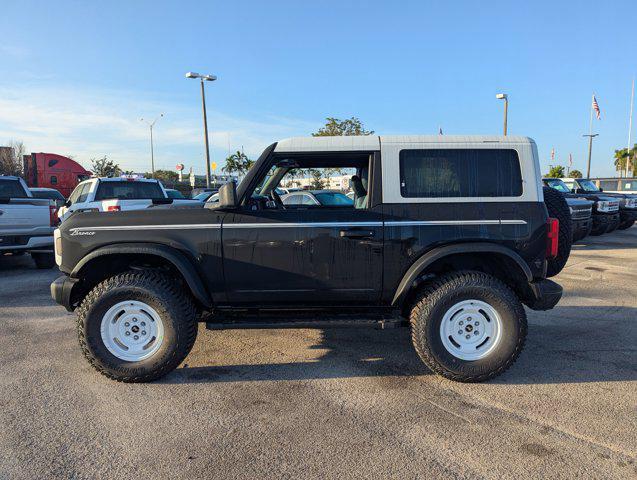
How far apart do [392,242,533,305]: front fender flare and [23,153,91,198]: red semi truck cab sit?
23374 mm

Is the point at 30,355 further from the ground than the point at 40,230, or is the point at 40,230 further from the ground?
the point at 40,230

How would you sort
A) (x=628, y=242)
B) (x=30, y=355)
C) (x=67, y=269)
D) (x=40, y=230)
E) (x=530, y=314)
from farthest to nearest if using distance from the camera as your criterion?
(x=628, y=242) < (x=40, y=230) < (x=530, y=314) < (x=30, y=355) < (x=67, y=269)

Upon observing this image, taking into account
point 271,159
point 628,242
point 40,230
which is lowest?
point 628,242

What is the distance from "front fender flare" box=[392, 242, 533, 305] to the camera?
3.61m

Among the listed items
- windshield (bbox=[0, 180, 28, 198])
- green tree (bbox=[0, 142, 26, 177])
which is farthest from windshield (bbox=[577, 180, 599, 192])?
green tree (bbox=[0, 142, 26, 177])

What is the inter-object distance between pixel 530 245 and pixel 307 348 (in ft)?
7.56

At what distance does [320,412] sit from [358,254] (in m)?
1.25

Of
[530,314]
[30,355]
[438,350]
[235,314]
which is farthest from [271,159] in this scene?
[530,314]

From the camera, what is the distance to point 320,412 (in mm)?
3242

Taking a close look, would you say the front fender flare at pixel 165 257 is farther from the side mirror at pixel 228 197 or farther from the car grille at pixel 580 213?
the car grille at pixel 580 213

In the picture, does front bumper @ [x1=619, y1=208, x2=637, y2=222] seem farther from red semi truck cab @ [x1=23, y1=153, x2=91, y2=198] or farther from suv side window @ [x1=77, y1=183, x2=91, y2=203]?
red semi truck cab @ [x1=23, y1=153, x2=91, y2=198]

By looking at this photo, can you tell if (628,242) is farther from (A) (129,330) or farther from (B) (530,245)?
(A) (129,330)

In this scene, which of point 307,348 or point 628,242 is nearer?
point 307,348

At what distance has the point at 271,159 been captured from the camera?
3795 mm
